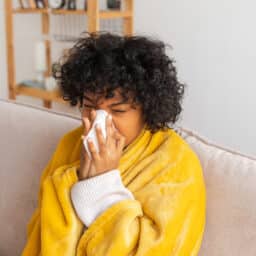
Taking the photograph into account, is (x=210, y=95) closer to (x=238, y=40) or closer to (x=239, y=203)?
(x=238, y=40)

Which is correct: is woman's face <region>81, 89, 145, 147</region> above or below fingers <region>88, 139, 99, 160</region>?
above

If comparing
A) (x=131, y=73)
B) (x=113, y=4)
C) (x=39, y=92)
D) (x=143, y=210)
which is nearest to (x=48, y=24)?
(x=39, y=92)

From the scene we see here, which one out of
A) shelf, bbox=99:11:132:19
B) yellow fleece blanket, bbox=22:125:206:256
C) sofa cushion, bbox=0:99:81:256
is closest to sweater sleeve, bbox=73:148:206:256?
yellow fleece blanket, bbox=22:125:206:256

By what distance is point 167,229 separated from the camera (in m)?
0.87

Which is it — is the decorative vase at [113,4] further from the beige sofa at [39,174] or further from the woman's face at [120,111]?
the woman's face at [120,111]

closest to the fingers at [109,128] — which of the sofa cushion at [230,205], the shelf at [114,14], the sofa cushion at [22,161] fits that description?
the sofa cushion at [230,205]

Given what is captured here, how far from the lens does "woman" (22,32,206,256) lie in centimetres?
89

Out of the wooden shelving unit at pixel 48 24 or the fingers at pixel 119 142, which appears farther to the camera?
the wooden shelving unit at pixel 48 24

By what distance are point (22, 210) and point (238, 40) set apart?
3.77 feet

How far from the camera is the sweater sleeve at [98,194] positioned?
0.93 m

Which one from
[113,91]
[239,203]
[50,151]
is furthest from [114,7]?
[239,203]

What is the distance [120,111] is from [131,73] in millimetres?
85

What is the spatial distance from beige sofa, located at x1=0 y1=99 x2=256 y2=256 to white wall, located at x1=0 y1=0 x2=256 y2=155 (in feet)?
2.80

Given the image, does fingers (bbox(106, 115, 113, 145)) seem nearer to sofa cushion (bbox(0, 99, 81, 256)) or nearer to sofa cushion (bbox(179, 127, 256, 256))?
sofa cushion (bbox(179, 127, 256, 256))
